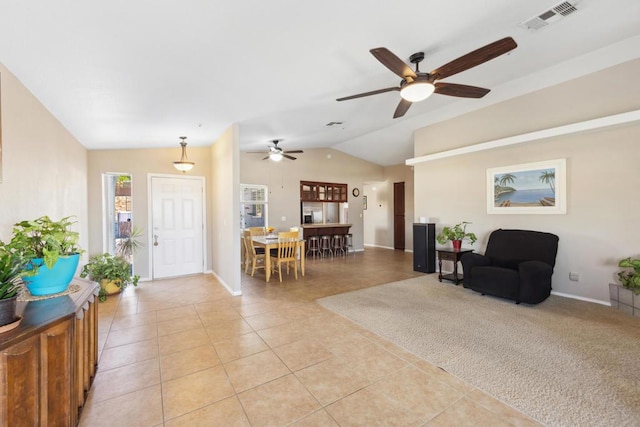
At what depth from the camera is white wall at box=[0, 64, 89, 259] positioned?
6.73 ft

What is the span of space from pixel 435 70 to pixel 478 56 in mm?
380

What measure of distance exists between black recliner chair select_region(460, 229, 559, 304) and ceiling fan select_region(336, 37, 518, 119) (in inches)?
96.5

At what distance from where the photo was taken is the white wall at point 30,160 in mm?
2053

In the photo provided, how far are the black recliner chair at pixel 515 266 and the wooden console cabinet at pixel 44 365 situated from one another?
15.4 feet

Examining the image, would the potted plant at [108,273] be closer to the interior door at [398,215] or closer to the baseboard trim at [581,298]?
the baseboard trim at [581,298]

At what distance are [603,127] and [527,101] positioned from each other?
46.4 inches

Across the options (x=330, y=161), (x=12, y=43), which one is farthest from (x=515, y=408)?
(x=330, y=161)

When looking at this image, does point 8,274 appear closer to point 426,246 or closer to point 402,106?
point 402,106

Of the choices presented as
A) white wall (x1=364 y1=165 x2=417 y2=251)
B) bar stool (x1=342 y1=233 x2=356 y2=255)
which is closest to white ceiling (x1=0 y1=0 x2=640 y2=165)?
bar stool (x1=342 y1=233 x2=356 y2=255)

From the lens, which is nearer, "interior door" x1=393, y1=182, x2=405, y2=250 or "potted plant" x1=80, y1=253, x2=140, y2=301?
"potted plant" x1=80, y1=253, x2=140, y2=301

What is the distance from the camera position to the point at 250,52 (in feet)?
8.18

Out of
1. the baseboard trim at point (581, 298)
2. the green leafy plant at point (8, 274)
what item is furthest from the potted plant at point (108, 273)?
the baseboard trim at point (581, 298)

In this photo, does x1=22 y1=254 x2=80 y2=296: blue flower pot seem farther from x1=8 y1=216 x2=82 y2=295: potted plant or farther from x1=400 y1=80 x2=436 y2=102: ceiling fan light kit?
x1=400 y1=80 x2=436 y2=102: ceiling fan light kit

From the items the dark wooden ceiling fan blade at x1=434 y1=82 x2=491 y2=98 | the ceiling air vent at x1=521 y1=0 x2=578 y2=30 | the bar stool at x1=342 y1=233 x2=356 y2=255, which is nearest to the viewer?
the ceiling air vent at x1=521 y1=0 x2=578 y2=30
